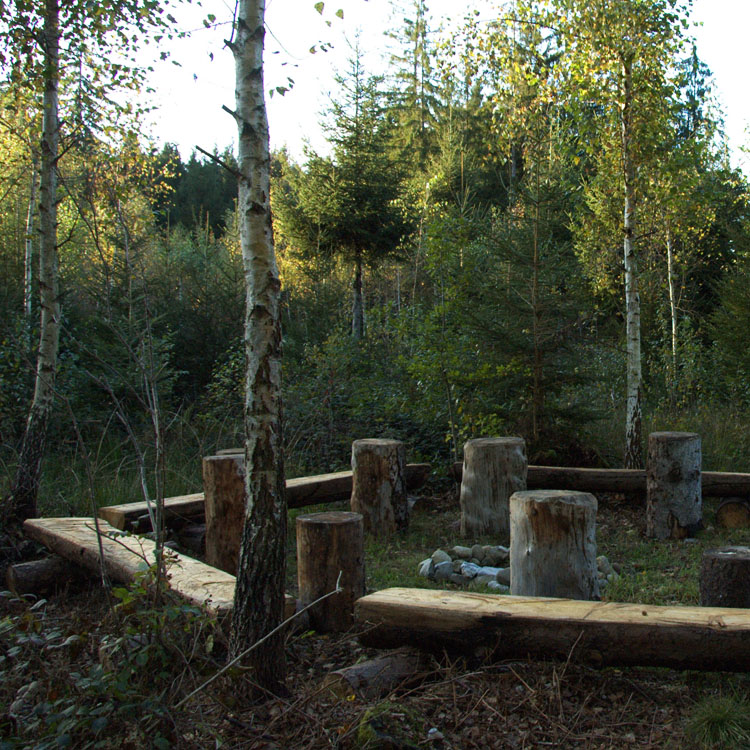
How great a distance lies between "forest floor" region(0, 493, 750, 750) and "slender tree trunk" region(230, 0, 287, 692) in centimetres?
23

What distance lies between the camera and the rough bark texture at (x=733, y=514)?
20.3 ft

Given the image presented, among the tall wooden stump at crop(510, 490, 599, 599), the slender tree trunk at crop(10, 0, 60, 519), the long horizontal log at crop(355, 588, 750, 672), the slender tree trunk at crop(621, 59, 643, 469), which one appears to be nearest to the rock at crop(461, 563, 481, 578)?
the tall wooden stump at crop(510, 490, 599, 599)

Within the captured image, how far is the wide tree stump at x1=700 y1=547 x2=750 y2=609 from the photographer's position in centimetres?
358

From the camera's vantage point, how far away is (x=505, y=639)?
3.22 m

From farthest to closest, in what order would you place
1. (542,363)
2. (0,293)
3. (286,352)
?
(286,352) < (0,293) < (542,363)

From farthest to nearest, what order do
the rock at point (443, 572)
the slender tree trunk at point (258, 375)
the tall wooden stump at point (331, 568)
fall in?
1. the rock at point (443, 572)
2. the tall wooden stump at point (331, 568)
3. the slender tree trunk at point (258, 375)

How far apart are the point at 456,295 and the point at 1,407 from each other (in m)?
5.08

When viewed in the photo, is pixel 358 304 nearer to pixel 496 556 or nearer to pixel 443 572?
pixel 496 556

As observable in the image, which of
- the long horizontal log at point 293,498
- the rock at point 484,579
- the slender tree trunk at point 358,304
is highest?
the slender tree trunk at point 358,304

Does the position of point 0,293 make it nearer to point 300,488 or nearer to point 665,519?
point 300,488

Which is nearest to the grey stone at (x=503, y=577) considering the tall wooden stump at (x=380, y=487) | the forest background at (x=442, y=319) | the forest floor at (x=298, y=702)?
the tall wooden stump at (x=380, y=487)

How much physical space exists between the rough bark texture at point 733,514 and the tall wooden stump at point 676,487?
43 cm

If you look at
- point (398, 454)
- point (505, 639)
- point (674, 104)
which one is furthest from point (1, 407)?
point (674, 104)

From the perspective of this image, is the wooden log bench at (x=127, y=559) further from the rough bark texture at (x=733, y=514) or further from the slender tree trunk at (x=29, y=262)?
the rough bark texture at (x=733, y=514)
